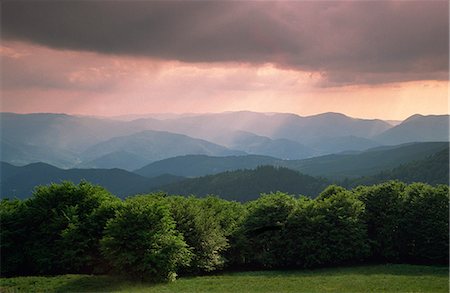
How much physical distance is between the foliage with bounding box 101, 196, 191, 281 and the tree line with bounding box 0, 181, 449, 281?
3.9 inches

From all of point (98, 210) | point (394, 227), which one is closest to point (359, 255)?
point (394, 227)

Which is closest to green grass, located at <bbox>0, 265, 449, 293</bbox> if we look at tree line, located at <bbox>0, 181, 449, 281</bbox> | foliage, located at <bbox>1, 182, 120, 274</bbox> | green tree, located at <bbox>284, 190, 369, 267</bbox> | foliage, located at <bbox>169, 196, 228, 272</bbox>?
tree line, located at <bbox>0, 181, 449, 281</bbox>

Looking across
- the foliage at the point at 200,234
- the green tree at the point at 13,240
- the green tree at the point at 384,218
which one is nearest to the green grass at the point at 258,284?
the foliage at the point at 200,234

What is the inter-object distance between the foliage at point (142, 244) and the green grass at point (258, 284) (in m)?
1.56

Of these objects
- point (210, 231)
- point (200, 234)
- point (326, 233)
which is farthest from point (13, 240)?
point (326, 233)

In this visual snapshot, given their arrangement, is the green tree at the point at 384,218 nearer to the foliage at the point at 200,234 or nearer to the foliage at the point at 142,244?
the foliage at the point at 200,234

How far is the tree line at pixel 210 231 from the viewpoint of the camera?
39781 millimetres

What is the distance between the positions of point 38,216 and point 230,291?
2423 centimetres

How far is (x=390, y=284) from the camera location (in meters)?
34.8

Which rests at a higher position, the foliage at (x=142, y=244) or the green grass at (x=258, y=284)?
the foliage at (x=142, y=244)

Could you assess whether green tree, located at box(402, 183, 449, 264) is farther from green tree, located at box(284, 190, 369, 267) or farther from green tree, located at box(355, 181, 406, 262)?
green tree, located at box(284, 190, 369, 267)

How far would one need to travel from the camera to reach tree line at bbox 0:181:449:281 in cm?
3978

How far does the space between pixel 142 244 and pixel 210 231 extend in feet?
35.8

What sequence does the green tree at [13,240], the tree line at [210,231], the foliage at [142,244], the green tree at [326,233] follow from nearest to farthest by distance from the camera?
the foliage at [142,244]
the tree line at [210,231]
the green tree at [13,240]
the green tree at [326,233]
